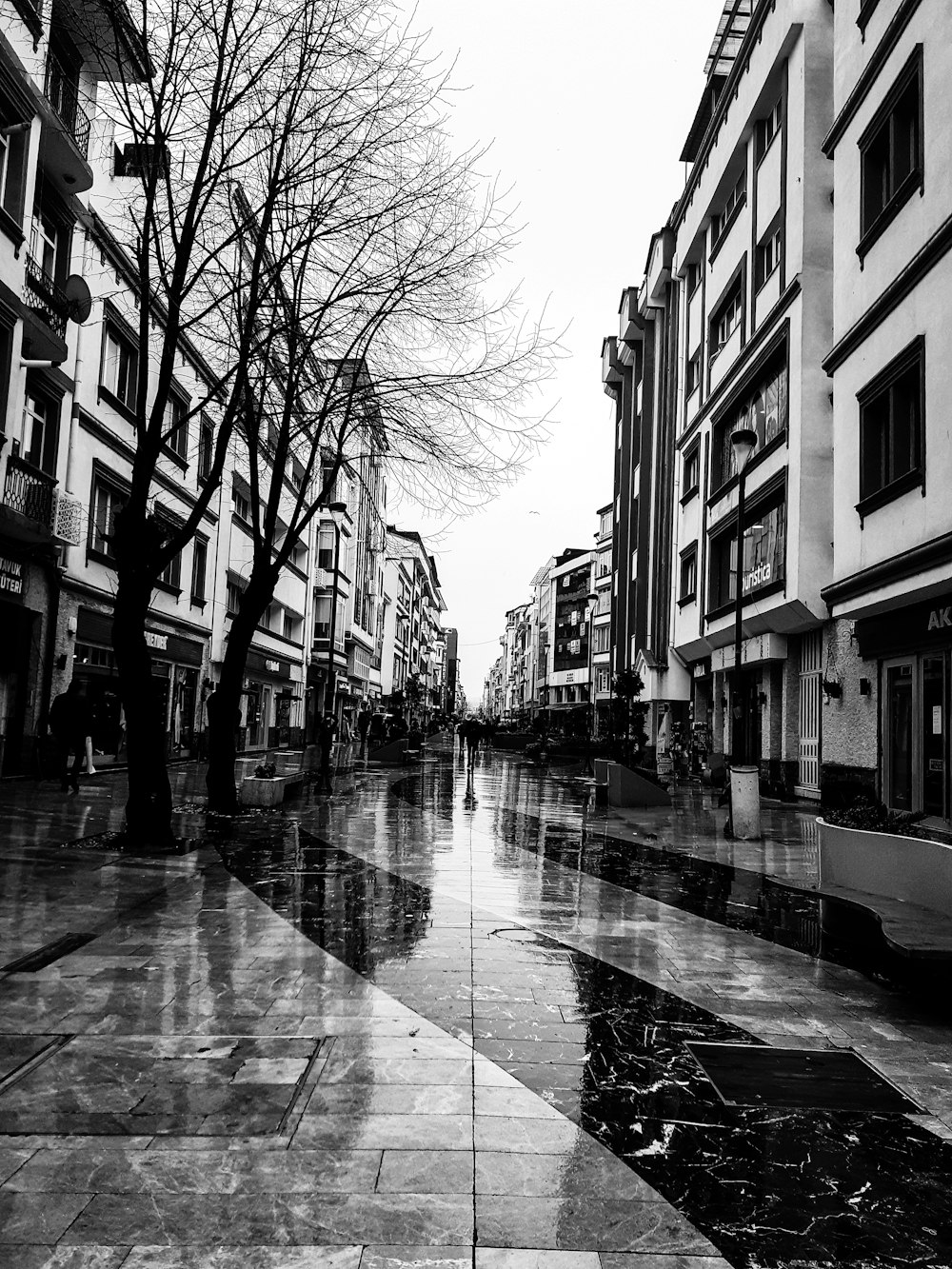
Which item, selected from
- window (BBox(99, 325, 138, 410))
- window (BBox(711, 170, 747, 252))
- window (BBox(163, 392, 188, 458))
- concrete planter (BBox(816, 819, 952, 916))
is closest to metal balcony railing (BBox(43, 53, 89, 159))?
window (BBox(99, 325, 138, 410))

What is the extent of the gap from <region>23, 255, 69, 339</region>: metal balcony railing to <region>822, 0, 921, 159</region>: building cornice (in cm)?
1509

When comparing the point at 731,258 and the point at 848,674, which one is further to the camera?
the point at 731,258

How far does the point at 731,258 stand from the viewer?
27844 millimetres

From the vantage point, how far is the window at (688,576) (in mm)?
32781

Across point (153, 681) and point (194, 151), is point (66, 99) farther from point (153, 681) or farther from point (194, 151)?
point (153, 681)

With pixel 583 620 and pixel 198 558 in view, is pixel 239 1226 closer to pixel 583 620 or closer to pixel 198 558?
pixel 198 558

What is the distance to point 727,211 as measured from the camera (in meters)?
29.4

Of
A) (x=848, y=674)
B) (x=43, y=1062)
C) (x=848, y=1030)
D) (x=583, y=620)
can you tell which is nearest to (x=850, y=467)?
(x=848, y=674)

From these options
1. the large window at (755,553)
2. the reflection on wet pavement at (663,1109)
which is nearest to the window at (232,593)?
the large window at (755,553)

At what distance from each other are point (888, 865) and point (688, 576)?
2772cm

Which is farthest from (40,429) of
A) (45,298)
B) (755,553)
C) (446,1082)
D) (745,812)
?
(446,1082)

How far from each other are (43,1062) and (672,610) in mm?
34332

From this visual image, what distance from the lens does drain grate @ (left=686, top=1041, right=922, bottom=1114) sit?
168 inches

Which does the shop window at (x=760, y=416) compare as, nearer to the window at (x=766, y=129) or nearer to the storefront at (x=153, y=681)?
the window at (x=766, y=129)
